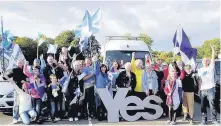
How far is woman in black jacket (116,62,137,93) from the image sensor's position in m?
10.3

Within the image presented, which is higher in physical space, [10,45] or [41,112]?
[10,45]

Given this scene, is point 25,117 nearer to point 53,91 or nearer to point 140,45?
point 53,91

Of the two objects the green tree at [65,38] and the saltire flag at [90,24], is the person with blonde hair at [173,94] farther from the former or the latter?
the green tree at [65,38]

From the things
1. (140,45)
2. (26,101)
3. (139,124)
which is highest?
(140,45)

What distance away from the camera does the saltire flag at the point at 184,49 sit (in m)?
11.9

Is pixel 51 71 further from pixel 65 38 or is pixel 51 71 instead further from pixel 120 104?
pixel 65 38

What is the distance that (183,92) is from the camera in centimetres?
1024

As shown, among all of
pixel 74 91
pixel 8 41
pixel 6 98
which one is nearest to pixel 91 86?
pixel 74 91

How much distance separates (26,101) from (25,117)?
1.49 ft

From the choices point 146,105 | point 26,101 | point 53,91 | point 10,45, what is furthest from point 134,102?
point 10,45

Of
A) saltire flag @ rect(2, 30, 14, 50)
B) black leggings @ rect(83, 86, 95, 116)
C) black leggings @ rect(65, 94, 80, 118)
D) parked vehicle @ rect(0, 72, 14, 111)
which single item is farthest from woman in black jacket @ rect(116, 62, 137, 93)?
saltire flag @ rect(2, 30, 14, 50)

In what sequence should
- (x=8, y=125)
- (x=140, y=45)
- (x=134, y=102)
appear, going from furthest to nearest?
(x=140, y=45) < (x=134, y=102) < (x=8, y=125)

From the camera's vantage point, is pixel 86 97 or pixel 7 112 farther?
pixel 7 112

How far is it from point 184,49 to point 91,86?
3.72 m
